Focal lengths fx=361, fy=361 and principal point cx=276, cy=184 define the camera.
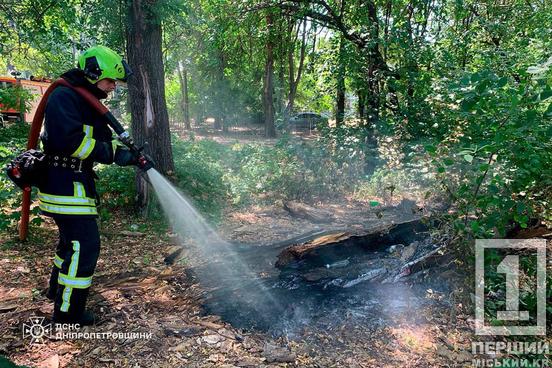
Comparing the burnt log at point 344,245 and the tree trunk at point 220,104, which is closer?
the burnt log at point 344,245

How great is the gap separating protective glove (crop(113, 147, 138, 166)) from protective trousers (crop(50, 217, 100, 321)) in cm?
55

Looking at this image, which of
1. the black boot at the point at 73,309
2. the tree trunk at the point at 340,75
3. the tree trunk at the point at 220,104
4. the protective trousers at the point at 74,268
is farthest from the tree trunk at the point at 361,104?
the tree trunk at the point at 220,104

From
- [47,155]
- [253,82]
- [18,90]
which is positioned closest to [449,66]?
[47,155]

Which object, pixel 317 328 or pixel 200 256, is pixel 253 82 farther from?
pixel 317 328

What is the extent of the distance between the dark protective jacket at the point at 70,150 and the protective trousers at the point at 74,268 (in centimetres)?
11

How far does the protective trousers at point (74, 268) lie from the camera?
9.71 ft

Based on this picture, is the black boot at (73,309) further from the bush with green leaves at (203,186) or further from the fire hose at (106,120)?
the bush with green leaves at (203,186)

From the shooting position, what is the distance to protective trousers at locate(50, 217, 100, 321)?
9.71 ft

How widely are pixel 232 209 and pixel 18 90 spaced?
779 centimetres

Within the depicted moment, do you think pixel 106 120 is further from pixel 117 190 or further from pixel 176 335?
→ pixel 117 190

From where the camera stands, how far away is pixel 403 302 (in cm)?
356

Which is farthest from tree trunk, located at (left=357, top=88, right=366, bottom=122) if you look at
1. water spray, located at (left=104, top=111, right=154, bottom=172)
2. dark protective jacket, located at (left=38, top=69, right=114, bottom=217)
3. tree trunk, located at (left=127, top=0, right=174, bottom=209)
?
dark protective jacket, located at (left=38, top=69, right=114, bottom=217)

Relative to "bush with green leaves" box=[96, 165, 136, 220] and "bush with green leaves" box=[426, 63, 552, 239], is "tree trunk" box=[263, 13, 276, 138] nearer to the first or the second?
"bush with green leaves" box=[96, 165, 136, 220]

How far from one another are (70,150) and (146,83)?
10.7ft
